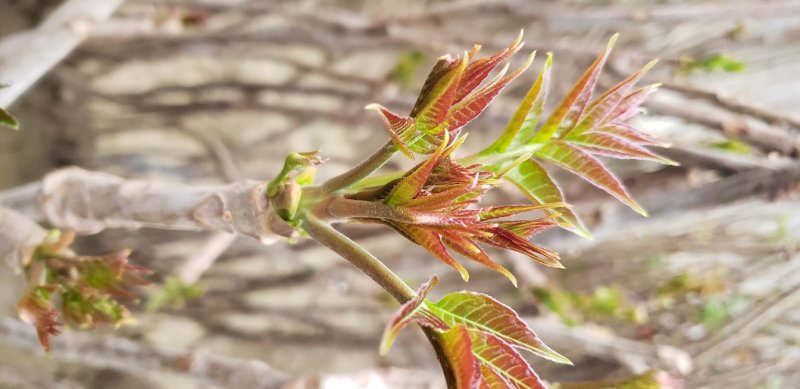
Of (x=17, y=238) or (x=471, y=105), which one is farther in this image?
(x=17, y=238)

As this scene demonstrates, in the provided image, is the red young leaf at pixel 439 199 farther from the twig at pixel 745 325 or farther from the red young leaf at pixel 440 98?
the twig at pixel 745 325

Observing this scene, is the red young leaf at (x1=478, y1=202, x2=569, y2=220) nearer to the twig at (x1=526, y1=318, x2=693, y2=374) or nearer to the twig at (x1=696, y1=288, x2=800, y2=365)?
the twig at (x1=526, y1=318, x2=693, y2=374)

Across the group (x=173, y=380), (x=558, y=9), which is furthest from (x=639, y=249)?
(x=173, y=380)

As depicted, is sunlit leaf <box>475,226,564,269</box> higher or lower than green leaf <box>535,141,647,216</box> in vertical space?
lower

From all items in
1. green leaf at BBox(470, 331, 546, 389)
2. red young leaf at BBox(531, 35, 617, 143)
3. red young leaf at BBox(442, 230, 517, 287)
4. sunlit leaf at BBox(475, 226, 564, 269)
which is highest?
red young leaf at BBox(531, 35, 617, 143)

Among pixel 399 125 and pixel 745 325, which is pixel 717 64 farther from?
pixel 399 125

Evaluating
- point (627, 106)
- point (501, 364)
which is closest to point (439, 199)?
point (501, 364)

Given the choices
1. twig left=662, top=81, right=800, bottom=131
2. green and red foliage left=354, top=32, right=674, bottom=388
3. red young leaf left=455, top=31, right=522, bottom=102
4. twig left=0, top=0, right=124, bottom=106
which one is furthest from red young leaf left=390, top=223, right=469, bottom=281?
Answer: twig left=662, top=81, right=800, bottom=131
